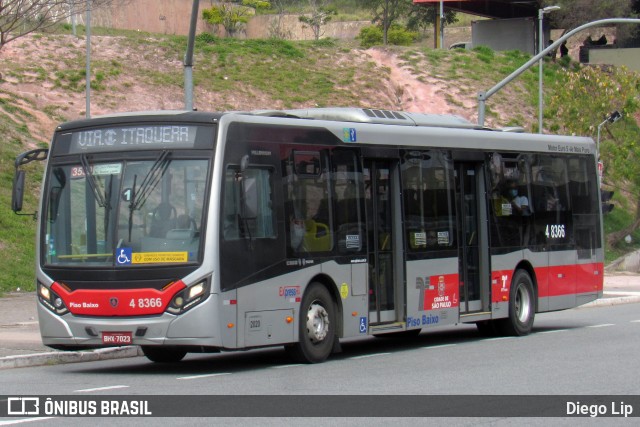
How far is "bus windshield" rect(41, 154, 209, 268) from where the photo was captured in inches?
496

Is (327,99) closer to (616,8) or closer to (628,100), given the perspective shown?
(628,100)

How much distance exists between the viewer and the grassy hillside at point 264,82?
40500 mm

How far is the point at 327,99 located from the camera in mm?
49000

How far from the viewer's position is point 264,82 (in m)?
49.5

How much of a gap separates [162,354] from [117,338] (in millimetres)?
1915

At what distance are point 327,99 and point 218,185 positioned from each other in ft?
120

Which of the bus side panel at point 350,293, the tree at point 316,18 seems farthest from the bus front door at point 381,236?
the tree at point 316,18

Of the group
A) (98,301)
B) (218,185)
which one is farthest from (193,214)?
(98,301)

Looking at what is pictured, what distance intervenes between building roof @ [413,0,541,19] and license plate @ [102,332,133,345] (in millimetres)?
54480

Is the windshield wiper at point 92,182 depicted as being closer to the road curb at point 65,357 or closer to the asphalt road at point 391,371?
the asphalt road at point 391,371

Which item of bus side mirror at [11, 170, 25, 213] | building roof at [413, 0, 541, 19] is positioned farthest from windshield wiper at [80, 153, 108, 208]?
building roof at [413, 0, 541, 19]

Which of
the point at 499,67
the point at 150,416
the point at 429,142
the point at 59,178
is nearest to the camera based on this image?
the point at 150,416

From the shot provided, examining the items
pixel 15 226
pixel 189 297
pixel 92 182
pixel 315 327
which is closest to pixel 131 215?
pixel 92 182

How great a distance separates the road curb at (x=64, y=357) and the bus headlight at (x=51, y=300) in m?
1.16
